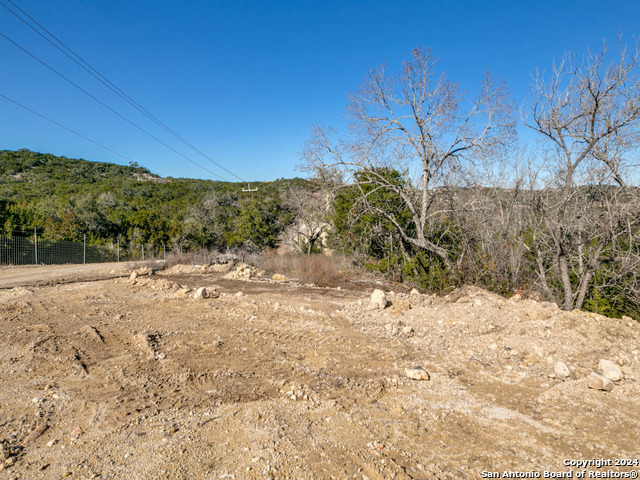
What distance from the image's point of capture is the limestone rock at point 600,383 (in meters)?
3.62

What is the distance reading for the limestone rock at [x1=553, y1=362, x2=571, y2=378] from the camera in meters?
3.99

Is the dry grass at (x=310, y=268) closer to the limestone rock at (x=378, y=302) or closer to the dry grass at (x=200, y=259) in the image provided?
the dry grass at (x=200, y=259)

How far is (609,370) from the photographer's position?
385 cm

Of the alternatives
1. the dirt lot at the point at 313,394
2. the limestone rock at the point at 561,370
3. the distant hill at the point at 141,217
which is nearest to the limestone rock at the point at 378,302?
the dirt lot at the point at 313,394

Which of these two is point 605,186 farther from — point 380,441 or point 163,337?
point 163,337

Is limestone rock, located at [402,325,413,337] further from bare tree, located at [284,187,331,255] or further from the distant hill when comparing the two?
the distant hill

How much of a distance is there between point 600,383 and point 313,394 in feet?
9.61

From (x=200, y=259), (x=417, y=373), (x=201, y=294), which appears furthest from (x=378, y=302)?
(x=200, y=259)

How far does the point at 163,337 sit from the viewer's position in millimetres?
5480

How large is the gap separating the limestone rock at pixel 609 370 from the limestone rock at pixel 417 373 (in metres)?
1.87

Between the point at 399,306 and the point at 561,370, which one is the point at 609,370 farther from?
the point at 399,306

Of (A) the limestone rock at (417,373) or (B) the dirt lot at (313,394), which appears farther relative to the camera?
(A) the limestone rock at (417,373)

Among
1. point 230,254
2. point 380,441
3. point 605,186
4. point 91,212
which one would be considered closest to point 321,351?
point 380,441

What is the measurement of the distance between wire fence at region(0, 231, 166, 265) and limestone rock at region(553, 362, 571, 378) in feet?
67.7
